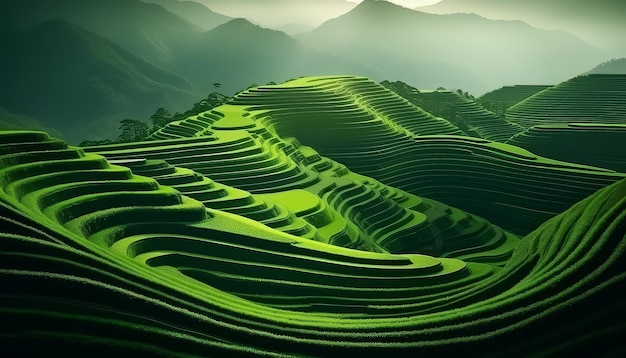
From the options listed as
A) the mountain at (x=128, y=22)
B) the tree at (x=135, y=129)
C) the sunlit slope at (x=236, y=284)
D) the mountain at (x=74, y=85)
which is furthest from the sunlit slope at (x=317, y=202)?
the mountain at (x=128, y=22)

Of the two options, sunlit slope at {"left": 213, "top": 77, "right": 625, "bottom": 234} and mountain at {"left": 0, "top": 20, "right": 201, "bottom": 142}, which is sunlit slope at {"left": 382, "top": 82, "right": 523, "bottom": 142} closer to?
sunlit slope at {"left": 213, "top": 77, "right": 625, "bottom": 234}

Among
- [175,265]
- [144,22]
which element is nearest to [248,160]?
[175,265]

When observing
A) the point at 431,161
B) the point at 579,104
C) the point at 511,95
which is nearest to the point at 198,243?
the point at 431,161

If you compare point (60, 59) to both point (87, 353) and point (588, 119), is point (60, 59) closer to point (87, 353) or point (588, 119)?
point (588, 119)

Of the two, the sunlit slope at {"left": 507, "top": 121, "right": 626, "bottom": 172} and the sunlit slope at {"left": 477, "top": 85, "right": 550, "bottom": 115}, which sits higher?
the sunlit slope at {"left": 477, "top": 85, "right": 550, "bottom": 115}

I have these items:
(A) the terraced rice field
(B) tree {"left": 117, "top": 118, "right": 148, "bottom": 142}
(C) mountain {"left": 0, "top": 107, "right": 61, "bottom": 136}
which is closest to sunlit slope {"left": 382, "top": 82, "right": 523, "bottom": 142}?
(A) the terraced rice field

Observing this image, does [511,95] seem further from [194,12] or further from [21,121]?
[194,12]
